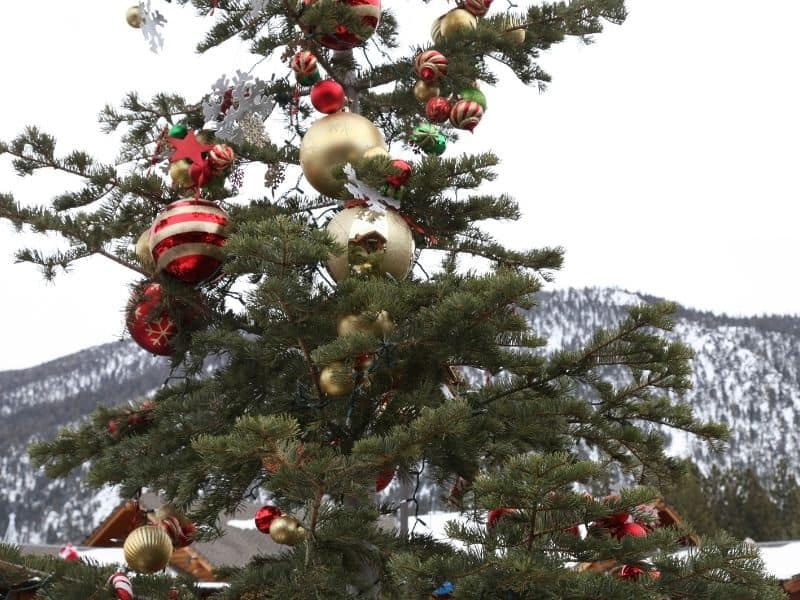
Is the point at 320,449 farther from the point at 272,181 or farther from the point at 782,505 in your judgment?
the point at 782,505

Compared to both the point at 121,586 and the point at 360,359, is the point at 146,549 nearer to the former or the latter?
the point at 121,586

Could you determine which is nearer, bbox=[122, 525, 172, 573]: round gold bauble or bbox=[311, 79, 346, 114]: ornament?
bbox=[122, 525, 172, 573]: round gold bauble

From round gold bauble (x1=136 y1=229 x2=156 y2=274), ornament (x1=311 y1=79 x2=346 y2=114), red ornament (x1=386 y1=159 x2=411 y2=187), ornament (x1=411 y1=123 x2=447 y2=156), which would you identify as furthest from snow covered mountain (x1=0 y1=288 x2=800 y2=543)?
red ornament (x1=386 y1=159 x2=411 y2=187)

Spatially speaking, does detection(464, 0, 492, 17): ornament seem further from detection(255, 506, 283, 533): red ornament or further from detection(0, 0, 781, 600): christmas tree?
detection(255, 506, 283, 533): red ornament

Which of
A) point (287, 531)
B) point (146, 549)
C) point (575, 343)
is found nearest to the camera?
point (287, 531)

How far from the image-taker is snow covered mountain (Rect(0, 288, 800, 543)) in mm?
107750

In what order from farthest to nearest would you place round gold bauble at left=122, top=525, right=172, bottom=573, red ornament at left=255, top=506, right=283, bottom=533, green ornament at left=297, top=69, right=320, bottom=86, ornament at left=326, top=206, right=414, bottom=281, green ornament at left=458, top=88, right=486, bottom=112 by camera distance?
green ornament at left=297, top=69, right=320, bottom=86 → green ornament at left=458, top=88, right=486, bottom=112 → round gold bauble at left=122, top=525, right=172, bottom=573 → ornament at left=326, top=206, right=414, bottom=281 → red ornament at left=255, top=506, right=283, bottom=533

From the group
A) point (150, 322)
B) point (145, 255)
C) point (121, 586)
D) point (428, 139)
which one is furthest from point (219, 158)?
point (121, 586)

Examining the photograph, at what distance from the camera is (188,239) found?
160 inches

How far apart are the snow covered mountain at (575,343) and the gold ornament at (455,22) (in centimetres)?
7609

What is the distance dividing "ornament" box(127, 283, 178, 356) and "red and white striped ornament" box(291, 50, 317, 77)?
1.37m

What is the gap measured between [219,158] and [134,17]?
40.3 inches

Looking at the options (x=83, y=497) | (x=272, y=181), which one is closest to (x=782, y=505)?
(x=272, y=181)

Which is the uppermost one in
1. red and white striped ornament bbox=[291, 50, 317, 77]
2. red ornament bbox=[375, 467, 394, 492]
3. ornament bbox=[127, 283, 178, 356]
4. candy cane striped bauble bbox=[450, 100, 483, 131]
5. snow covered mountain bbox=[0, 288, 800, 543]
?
snow covered mountain bbox=[0, 288, 800, 543]
